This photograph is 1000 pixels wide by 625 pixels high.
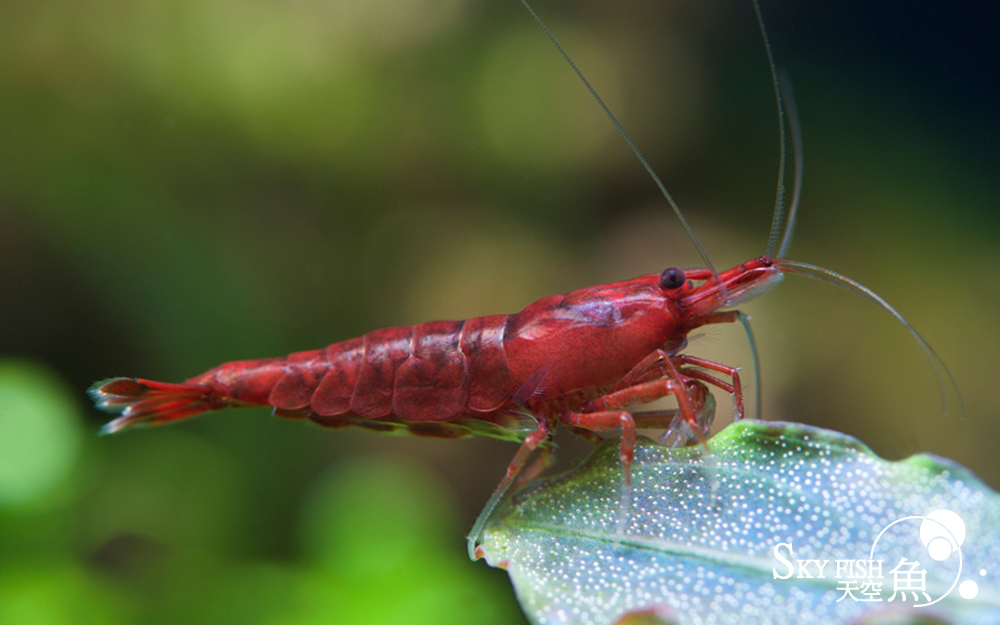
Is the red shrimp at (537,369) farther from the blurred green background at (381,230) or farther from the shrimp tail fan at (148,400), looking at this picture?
the blurred green background at (381,230)

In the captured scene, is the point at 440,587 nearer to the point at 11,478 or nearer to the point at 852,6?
the point at 11,478

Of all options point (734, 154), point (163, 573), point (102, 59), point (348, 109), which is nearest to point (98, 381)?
point (163, 573)

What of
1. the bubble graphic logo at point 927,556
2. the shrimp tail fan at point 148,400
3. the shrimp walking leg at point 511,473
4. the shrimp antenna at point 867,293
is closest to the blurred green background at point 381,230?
the shrimp tail fan at point 148,400

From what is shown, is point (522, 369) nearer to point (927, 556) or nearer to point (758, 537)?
point (758, 537)

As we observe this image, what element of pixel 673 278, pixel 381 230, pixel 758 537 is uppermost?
pixel 381 230

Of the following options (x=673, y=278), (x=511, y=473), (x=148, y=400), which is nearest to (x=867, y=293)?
(x=673, y=278)

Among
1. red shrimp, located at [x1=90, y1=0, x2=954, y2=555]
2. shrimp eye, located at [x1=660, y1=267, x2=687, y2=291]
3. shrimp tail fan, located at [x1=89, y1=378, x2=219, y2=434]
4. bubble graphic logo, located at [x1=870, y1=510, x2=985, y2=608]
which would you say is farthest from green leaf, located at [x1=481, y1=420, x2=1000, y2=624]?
shrimp tail fan, located at [x1=89, y1=378, x2=219, y2=434]

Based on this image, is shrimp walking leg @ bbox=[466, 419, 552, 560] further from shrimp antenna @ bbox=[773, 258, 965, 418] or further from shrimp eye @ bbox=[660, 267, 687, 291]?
shrimp antenna @ bbox=[773, 258, 965, 418]
